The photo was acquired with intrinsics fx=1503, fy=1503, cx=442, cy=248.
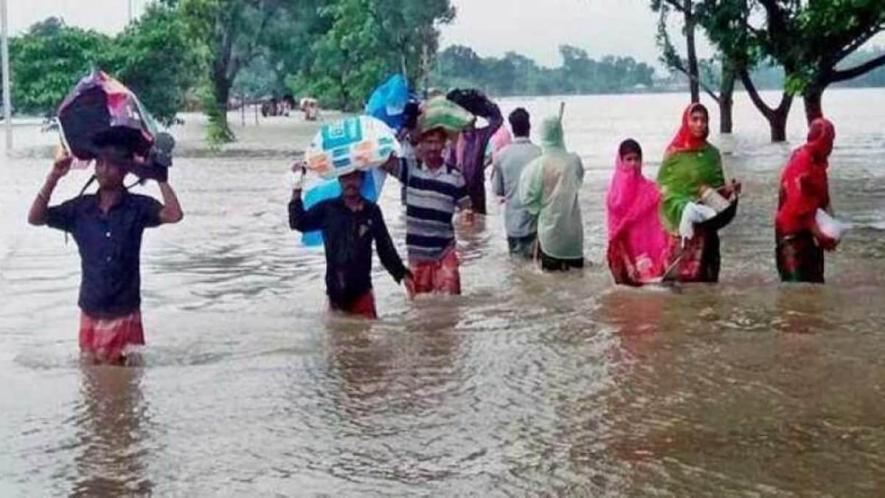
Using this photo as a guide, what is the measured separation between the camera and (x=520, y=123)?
1327 cm

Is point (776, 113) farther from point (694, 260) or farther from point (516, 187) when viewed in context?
point (694, 260)

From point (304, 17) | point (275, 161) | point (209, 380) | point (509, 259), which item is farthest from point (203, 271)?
point (304, 17)

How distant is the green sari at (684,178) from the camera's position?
35.8ft

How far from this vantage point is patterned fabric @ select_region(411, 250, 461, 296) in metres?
10.1

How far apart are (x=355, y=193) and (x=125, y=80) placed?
36640 millimetres

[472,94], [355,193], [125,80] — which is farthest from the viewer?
[125,80]

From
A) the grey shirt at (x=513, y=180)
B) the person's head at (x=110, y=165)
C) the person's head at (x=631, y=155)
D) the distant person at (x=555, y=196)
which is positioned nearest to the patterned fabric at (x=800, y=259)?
the person's head at (x=631, y=155)

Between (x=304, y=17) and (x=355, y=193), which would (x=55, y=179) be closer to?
(x=355, y=193)

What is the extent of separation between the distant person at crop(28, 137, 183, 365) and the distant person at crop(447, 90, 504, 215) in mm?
7512

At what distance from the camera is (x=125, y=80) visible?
144 feet

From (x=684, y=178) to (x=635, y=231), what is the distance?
53 centimetres

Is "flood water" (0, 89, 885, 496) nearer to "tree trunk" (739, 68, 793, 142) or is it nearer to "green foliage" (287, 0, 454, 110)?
"tree trunk" (739, 68, 793, 142)

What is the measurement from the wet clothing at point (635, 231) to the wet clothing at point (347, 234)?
2.61 meters

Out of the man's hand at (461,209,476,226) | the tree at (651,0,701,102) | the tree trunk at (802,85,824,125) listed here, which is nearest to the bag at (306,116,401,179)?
the man's hand at (461,209,476,226)
